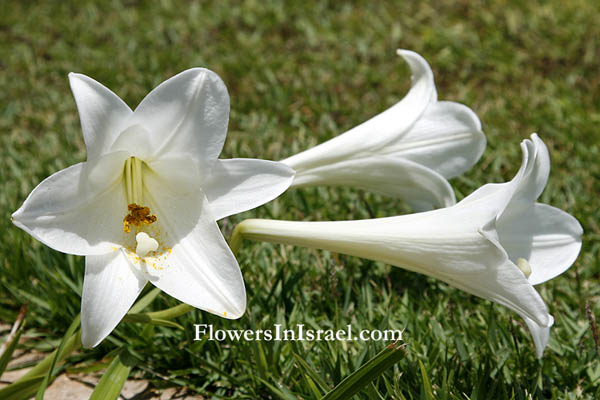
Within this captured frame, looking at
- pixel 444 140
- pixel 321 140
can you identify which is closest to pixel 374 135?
pixel 444 140

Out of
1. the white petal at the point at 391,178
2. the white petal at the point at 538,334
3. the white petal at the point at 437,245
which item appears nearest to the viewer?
the white petal at the point at 437,245

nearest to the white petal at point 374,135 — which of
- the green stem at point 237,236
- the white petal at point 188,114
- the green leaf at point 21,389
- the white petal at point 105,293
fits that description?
the green stem at point 237,236

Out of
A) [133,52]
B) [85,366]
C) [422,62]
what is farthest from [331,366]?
[133,52]

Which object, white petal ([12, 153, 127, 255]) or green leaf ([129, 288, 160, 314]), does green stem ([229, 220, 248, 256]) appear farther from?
green leaf ([129, 288, 160, 314])

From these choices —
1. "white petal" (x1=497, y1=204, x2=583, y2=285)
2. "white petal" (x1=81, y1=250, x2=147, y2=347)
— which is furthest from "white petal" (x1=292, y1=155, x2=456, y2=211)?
"white petal" (x1=81, y1=250, x2=147, y2=347)

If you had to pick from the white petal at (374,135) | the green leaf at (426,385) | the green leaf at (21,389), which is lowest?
the green leaf at (426,385)

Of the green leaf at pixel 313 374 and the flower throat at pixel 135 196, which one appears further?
the green leaf at pixel 313 374

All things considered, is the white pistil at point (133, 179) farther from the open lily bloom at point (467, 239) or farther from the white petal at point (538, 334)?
the white petal at point (538, 334)

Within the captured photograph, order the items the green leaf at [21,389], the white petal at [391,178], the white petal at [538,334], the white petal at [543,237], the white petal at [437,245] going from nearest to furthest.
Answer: the white petal at [437,245] → the white petal at [538,334] → the green leaf at [21,389] → the white petal at [543,237] → the white petal at [391,178]

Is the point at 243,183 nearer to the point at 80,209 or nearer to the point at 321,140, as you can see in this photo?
the point at 80,209

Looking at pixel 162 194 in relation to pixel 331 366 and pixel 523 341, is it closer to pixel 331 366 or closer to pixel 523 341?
pixel 331 366
